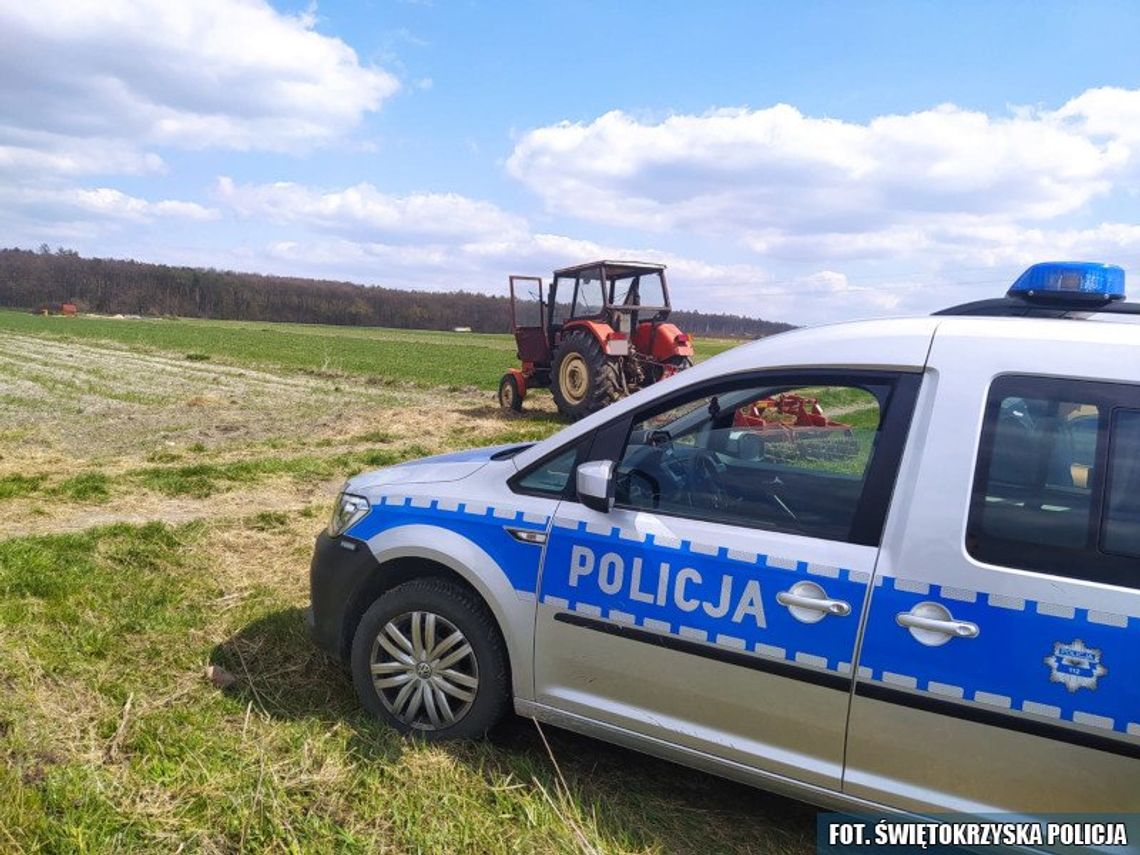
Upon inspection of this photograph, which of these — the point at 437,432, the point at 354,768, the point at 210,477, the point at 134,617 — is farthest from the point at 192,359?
the point at 354,768

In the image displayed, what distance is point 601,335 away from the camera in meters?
13.5

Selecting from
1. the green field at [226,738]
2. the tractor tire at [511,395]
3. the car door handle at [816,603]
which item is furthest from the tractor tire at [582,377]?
the car door handle at [816,603]

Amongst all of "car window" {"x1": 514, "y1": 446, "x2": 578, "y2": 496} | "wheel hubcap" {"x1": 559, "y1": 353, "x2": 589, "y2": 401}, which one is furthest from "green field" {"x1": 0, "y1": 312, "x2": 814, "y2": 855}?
"wheel hubcap" {"x1": 559, "y1": 353, "x2": 589, "y2": 401}

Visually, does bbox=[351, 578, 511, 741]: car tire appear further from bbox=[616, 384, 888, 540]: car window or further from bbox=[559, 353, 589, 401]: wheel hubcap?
bbox=[559, 353, 589, 401]: wheel hubcap

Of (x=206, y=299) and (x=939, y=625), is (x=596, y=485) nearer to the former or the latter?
(x=939, y=625)

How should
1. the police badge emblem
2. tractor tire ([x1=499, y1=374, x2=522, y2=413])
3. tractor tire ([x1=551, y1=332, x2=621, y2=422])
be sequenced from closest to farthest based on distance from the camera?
the police badge emblem < tractor tire ([x1=551, y1=332, x2=621, y2=422]) < tractor tire ([x1=499, y1=374, x2=522, y2=413])

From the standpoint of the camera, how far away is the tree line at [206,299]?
351 ft

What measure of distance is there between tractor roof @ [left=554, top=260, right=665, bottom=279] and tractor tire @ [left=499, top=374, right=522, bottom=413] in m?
2.32

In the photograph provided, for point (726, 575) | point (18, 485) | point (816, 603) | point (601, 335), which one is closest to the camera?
point (816, 603)

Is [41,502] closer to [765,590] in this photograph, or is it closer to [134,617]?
[134,617]

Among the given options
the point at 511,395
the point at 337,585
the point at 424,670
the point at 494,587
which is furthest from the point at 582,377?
the point at 494,587

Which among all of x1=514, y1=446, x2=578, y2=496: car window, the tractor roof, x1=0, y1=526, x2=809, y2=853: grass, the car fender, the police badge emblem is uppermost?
the tractor roof

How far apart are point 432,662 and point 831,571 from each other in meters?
1.63

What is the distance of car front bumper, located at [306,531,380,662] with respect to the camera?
3.43 meters
